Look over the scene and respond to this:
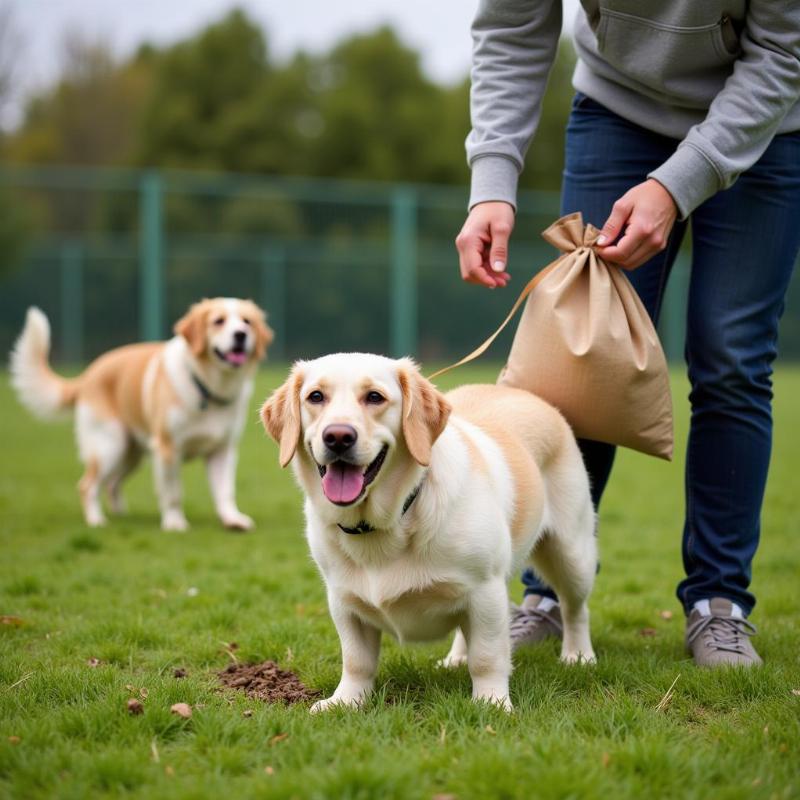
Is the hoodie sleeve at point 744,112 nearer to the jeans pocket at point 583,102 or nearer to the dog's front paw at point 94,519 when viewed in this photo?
the jeans pocket at point 583,102

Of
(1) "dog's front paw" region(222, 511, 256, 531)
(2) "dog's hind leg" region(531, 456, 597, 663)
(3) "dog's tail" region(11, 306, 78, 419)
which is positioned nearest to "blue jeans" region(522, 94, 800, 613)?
(2) "dog's hind leg" region(531, 456, 597, 663)

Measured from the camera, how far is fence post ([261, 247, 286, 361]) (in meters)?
21.8

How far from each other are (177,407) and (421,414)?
14.5ft

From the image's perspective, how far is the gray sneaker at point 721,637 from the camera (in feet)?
10.8

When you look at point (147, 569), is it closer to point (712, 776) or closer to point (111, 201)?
point (712, 776)

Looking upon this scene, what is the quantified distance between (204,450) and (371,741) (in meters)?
4.82

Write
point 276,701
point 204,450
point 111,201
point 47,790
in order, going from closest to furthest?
point 47,790
point 276,701
point 204,450
point 111,201

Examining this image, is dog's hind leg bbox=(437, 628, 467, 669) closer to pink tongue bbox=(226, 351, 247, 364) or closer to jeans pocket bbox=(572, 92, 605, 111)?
jeans pocket bbox=(572, 92, 605, 111)

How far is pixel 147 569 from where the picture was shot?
518cm

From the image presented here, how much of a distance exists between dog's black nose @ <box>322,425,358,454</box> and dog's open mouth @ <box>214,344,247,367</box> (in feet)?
14.5

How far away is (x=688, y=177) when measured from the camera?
317cm

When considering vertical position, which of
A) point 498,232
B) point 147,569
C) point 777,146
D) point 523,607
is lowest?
point 147,569

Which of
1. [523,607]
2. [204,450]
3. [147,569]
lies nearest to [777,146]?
[523,607]

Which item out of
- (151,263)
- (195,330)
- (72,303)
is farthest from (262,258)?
(195,330)
